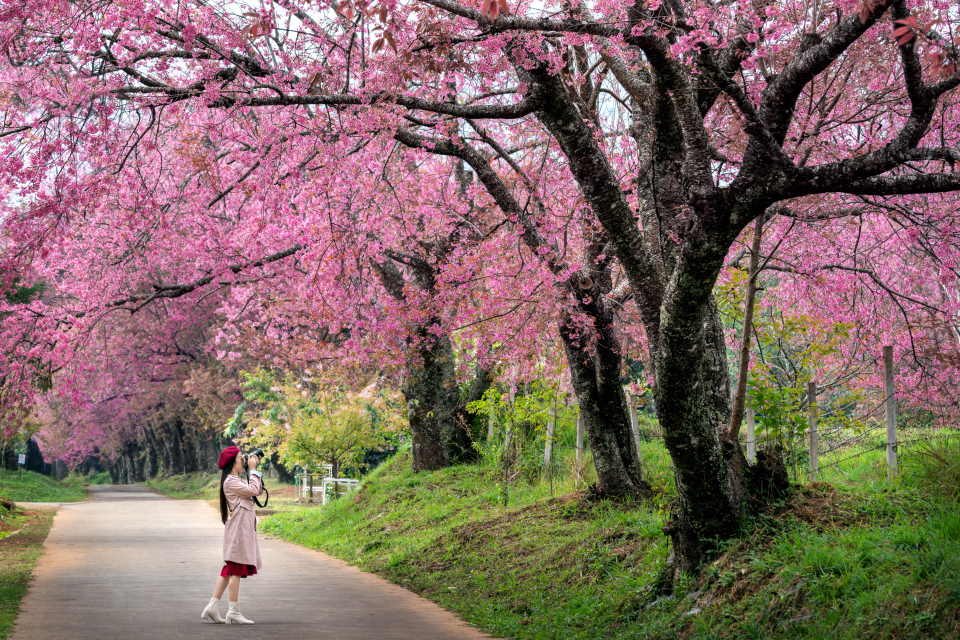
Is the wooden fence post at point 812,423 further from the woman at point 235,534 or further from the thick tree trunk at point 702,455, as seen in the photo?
the woman at point 235,534

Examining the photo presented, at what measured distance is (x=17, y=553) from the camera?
15266 millimetres

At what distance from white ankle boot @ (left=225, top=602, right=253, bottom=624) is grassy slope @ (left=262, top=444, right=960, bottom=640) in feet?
7.54

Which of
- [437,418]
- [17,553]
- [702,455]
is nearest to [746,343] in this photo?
[702,455]

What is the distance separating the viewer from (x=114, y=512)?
27.3m

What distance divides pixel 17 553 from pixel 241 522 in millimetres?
8199

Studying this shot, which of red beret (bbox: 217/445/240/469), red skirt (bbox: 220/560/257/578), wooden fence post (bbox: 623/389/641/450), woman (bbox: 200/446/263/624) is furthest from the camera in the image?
wooden fence post (bbox: 623/389/641/450)

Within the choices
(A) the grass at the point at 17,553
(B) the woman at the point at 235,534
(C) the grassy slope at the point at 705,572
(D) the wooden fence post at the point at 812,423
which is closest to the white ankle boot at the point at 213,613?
(B) the woman at the point at 235,534

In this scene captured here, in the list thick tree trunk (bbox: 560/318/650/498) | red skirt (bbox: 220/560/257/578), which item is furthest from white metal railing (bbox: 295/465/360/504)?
red skirt (bbox: 220/560/257/578)

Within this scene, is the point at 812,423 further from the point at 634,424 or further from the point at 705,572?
the point at 634,424

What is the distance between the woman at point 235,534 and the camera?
8852mm

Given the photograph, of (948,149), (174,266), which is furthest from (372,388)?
(948,149)

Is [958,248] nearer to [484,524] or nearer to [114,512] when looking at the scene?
[484,524]

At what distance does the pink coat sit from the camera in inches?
359

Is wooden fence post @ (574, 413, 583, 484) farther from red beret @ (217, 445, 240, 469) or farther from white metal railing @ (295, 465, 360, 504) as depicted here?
white metal railing @ (295, 465, 360, 504)
